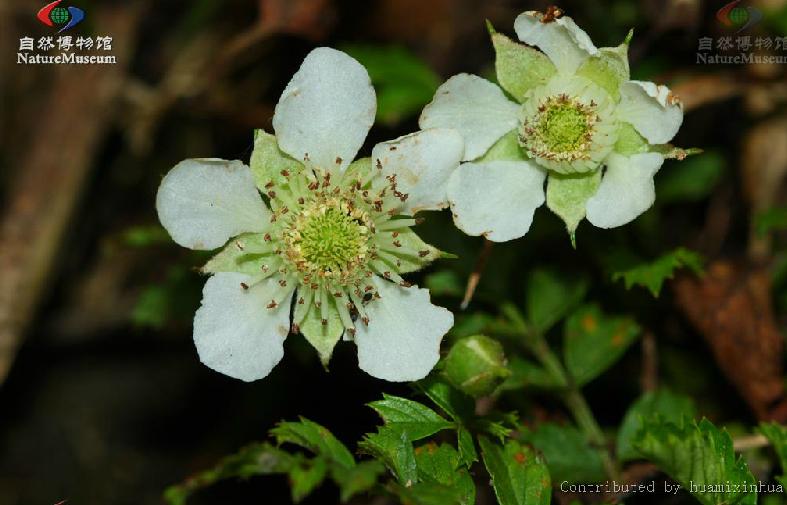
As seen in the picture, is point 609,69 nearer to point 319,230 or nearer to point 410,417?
point 319,230

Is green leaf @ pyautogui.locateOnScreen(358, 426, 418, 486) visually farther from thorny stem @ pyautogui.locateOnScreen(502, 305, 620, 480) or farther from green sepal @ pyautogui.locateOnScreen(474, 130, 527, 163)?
green sepal @ pyautogui.locateOnScreen(474, 130, 527, 163)

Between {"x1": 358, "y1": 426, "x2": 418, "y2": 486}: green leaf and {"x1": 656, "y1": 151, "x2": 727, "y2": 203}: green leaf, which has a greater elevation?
{"x1": 656, "y1": 151, "x2": 727, "y2": 203}: green leaf

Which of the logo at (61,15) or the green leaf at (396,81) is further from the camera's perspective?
the logo at (61,15)

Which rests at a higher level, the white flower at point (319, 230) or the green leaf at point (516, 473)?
the white flower at point (319, 230)

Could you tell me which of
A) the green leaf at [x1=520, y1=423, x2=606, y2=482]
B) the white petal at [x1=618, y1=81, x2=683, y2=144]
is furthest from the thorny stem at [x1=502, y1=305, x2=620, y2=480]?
the white petal at [x1=618, y1=81, x2=683, y2=144]

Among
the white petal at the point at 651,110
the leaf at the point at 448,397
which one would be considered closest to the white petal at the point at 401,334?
the leaf at the point at 448,397

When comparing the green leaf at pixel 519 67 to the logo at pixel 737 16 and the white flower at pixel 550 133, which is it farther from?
the logo at pixel 737 16
